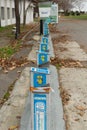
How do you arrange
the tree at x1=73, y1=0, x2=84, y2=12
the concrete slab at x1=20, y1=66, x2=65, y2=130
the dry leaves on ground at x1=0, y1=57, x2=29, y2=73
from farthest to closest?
the tree at x1=73, y1=0, x2=84, y2=12 → the dry leaves on ground at x1=0, y1=57, x2=29, y2=73 → the concrete slab at x1=20, y1=66, x2=65, y2=130

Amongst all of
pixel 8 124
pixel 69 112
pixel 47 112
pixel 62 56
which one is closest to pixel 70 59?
pixel 62 56

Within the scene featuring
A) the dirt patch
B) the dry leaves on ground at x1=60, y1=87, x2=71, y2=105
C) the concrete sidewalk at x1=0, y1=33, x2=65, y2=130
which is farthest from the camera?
the dirt patch

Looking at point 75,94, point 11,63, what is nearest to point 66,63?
point 11,63

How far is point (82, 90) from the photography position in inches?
286

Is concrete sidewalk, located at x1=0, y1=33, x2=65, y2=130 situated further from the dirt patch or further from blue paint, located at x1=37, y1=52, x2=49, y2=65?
the dirt patch

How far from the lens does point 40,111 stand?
13.0ft

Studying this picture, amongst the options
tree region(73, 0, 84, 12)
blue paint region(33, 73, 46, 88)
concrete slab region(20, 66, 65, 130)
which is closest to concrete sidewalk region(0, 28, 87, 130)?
concrete slab region(20, 66, 65, 130)

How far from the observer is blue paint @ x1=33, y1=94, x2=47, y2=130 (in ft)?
12.8

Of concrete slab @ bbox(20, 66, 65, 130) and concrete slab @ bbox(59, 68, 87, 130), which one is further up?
concrete slab @ bbox(20, 66, 65, 130)

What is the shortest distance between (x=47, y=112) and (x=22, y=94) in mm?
2953

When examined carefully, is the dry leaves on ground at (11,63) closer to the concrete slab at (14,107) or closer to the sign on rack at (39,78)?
the concrete slab at (14,107)

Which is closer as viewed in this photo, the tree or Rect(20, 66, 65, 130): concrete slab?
Rect(20, 66, 65, 130): concrete slab

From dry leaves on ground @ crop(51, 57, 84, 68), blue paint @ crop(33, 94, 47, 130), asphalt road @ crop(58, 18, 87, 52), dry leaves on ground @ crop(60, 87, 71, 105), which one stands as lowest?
asphalt road @ crop(58, 18, 87, 52)

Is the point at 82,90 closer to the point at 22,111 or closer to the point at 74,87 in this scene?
the point at 74,87
